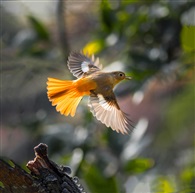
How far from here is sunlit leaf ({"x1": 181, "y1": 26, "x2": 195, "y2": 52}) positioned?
3.07 meters

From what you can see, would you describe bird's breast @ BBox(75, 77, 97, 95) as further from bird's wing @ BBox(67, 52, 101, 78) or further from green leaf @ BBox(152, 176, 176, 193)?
green leaf @ BBox(152, 176, 176, 193)

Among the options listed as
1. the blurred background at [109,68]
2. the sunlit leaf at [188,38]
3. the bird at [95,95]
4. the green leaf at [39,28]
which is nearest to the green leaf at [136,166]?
the blurred background at [109,68]

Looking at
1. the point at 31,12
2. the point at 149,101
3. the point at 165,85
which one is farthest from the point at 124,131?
the point at 149,101

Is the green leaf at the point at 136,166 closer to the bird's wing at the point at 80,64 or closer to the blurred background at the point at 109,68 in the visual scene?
the blurred background at the point at 109,68

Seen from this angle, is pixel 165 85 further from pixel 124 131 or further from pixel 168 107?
pixel 124 131

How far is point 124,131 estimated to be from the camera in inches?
71.8

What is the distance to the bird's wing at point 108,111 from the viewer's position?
188cm

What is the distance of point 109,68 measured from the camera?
2988 mm

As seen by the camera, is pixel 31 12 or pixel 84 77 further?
pixel 31 12

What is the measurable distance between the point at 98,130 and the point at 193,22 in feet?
2.07

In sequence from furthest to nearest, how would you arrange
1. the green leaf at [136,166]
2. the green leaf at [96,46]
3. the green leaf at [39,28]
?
1. the green leaf at [39,28]
2. the green leaf at [96,46]
3. the green leaf at [136,166]

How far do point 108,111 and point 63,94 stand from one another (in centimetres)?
13

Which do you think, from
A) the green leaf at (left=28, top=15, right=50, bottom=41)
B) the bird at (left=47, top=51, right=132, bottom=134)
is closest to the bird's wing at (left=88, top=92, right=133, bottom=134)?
the bird at (left=47, top=51, right=132, bottom=134)

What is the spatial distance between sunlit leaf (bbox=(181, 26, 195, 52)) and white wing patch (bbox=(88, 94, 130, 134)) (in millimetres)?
1204
